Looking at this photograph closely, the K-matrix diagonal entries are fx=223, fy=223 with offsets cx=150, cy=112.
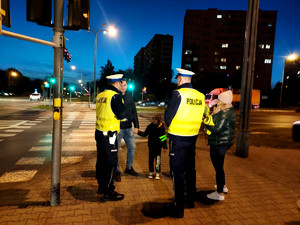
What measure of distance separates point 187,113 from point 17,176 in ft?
13.6

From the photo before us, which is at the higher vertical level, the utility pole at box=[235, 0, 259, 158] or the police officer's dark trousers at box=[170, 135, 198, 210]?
the utility pole at box=[235, 0, 259, 158]

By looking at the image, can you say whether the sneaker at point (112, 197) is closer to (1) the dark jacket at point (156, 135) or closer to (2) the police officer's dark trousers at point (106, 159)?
(2) the police officer's dark trousers at point (106, 159)

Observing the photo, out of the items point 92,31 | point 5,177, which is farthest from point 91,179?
point 92,31

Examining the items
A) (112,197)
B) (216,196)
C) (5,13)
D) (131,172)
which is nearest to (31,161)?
(131,172)

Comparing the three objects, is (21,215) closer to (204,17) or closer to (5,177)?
(5,177)

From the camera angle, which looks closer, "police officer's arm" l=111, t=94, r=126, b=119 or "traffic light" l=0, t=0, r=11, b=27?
"traffic light" l=0, t=0, r=11, b=27

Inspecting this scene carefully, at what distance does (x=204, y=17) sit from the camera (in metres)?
86.6

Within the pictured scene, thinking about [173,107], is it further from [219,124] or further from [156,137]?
[156,137]

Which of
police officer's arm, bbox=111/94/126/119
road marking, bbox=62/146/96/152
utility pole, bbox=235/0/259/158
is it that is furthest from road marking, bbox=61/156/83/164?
utility pole, bbox=235/0/259/158

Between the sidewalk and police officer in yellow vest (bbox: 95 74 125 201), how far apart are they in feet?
0.99

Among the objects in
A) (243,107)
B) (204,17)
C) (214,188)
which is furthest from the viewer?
(204,17)

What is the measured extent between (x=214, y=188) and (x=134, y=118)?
2.15 m

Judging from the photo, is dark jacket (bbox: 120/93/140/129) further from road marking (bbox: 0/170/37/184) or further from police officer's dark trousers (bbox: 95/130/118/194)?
road marking (bbox: 0/170/37/184)

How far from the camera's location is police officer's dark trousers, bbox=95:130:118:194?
363 cm
